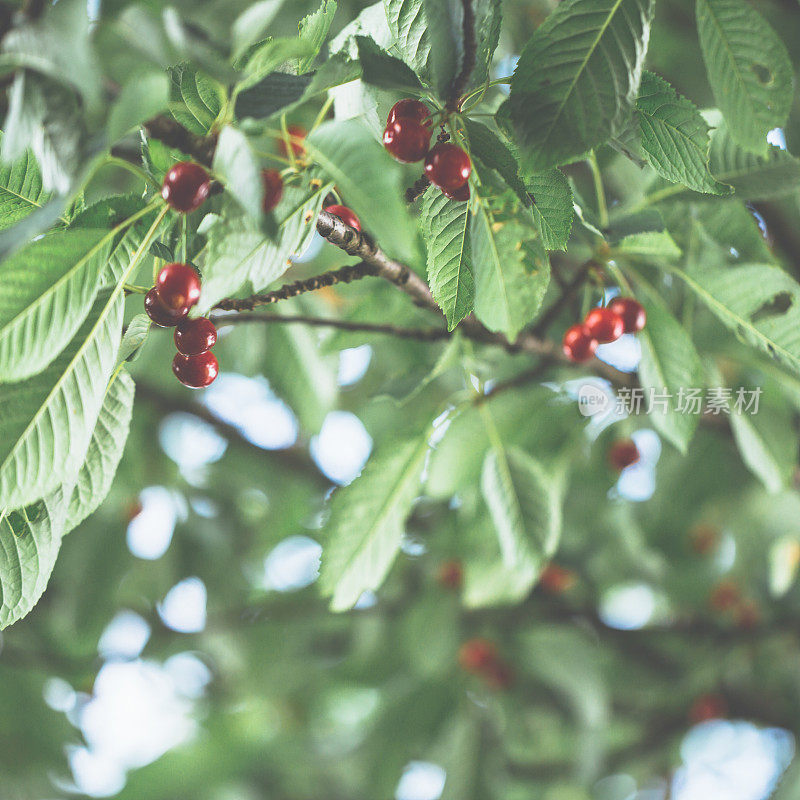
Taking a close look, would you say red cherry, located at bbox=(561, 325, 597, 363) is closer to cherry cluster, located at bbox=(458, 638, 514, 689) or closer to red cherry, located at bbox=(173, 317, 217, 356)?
red cherry, located at bbox=(173, 317, 217, 356)

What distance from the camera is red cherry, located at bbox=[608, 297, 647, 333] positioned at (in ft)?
3.03

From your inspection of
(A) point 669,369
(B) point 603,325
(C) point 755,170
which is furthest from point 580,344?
(C) point 755,170

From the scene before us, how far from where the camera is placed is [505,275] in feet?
1.90

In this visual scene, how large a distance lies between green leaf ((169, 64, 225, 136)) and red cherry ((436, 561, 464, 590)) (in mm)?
1541

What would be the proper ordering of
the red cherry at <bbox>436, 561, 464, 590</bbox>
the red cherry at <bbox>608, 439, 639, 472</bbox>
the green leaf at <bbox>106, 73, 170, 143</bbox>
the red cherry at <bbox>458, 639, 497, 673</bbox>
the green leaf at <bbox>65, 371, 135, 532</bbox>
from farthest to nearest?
the red cherry at <bbox>458, 639, 497, 673</bbox> → the red cherry at <bbox>436, 561, 464, 590</bbox> → the red cherry at <bbox>608, 439, 639, 472</bbox> → the green leaf at <bbox>65, 371, 135, 532</bbox> → the green leaf at <bbox>106, 73, 170, 143</bbox>

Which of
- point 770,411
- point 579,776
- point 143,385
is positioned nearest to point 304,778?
point 579,776

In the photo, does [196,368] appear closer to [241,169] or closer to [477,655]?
[241,169]

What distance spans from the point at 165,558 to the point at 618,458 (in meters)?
1.23

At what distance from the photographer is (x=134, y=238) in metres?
0.59

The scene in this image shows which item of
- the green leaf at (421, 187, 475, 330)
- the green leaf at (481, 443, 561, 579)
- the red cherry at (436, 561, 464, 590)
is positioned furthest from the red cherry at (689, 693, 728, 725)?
the green leaf at (421, 187, 475, 330)

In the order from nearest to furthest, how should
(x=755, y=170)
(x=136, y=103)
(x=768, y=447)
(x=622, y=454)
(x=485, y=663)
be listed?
(x=136, y=103) → (x=755, y=170) → (x=768, y=447) → (x=622, y=454) → (x=485, y=663)

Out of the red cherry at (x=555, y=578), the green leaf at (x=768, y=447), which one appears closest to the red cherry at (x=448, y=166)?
the green leaf at (x=768, y=447)

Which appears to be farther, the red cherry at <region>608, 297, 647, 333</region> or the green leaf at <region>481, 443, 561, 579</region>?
the green leaf at <region>481, 443, 561, 579</region>

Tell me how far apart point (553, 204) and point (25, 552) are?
1.74 ft
